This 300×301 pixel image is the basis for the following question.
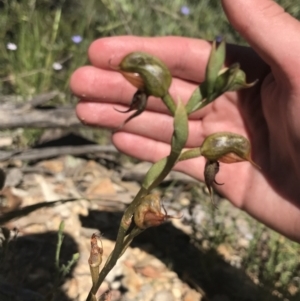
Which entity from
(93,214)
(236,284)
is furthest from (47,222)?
(236,284)

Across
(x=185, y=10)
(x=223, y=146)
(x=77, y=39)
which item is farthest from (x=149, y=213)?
(x=185, y=10)

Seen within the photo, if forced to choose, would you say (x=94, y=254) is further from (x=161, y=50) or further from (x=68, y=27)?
(x=68, y=27)

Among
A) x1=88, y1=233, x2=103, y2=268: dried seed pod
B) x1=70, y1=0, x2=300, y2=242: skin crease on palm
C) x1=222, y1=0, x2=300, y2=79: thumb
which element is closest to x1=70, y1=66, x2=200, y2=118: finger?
x1=70, y1=0, x2=300, y2=242: skin crease on palm

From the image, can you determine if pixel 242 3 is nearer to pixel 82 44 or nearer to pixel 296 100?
pixel 296 100

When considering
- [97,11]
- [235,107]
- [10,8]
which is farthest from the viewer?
[97,11]

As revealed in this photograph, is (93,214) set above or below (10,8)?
below
